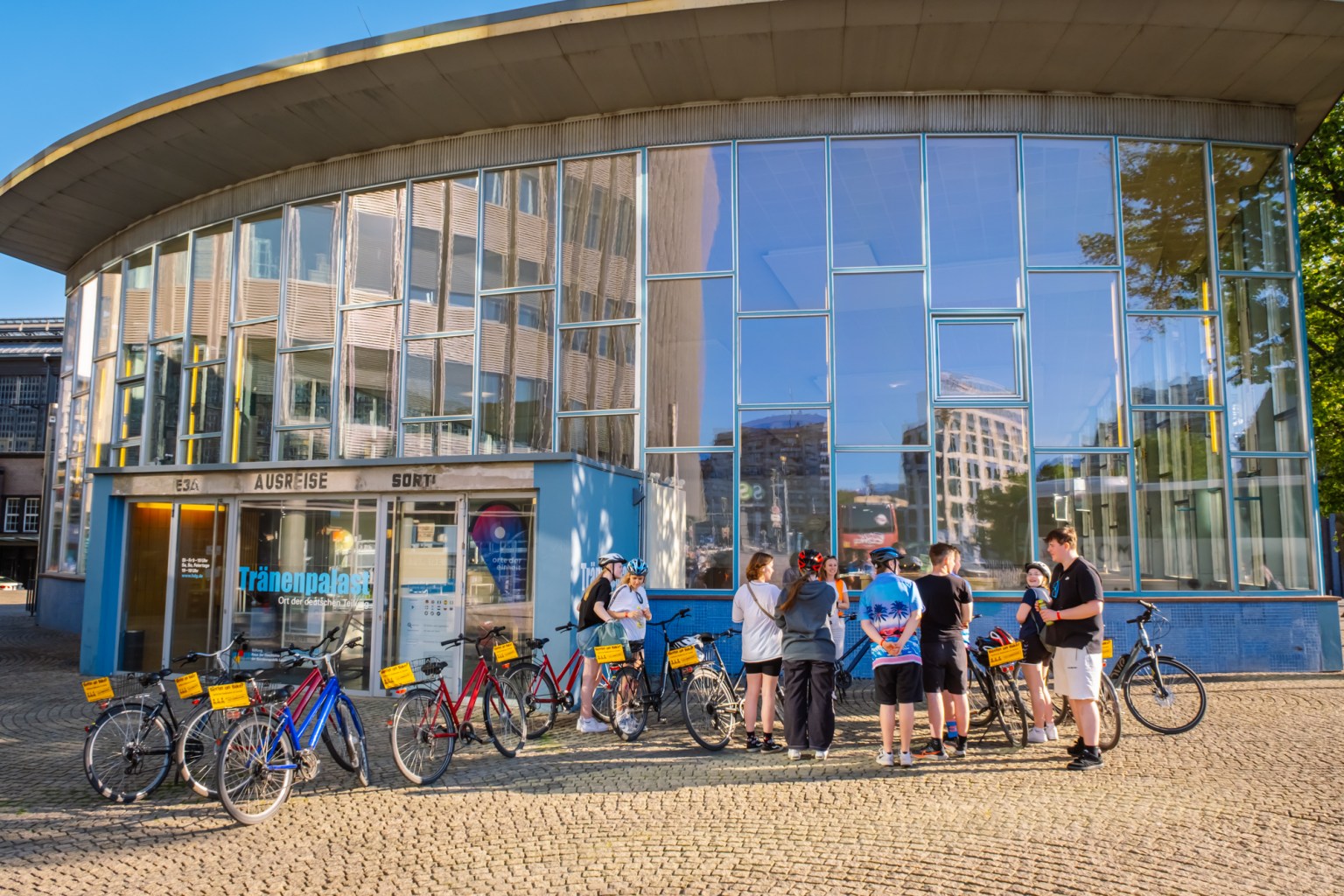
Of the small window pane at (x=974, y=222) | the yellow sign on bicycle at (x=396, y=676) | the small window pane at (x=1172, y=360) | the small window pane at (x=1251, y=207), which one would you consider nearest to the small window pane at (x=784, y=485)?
the small window pane at (x=974, y=222)

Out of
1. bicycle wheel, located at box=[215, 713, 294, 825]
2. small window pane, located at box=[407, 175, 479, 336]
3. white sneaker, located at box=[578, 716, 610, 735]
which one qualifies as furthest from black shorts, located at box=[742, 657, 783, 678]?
small window pane, located at box=[407, 175, 479, 336]

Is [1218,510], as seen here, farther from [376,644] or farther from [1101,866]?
[376,644]

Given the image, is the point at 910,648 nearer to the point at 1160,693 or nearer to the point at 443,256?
the point at 1160,693

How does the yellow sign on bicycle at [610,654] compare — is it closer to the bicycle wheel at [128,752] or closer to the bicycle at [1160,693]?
the bicycle wheel at [128,752]

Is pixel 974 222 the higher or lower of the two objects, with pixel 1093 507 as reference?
A: higher

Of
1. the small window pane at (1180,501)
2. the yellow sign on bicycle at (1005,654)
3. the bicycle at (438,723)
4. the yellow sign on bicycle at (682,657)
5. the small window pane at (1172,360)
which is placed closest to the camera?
the bicycle at (438,723)

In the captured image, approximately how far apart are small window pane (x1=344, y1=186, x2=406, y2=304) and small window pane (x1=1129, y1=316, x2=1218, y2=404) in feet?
36.5

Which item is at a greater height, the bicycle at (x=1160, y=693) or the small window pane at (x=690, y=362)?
the small window pane at (x=690, y=362)

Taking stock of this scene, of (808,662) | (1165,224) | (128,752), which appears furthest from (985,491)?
(128,752)

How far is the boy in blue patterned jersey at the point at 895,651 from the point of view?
24.3 ft

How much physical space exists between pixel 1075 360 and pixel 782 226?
4455mm

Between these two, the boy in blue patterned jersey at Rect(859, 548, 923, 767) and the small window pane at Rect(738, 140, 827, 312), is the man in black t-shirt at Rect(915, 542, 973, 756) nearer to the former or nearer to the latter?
the boy in blue patterned jersey at Rect(859, 548, 923, 767)

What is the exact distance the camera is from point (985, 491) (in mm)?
13086

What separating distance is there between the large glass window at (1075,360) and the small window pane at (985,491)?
441mm
